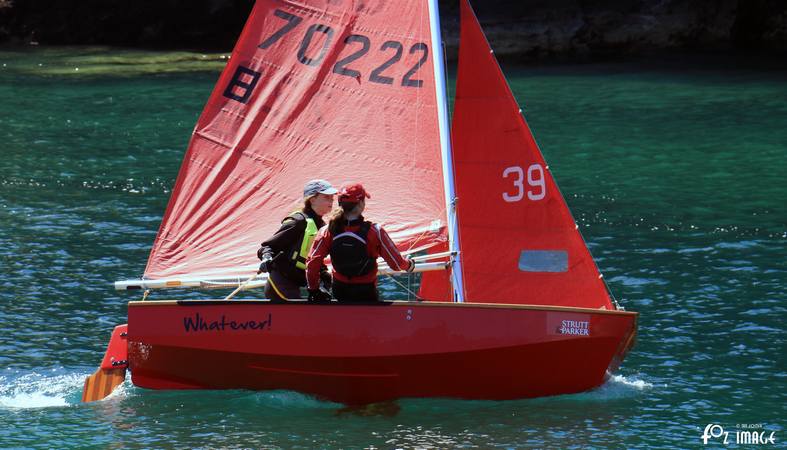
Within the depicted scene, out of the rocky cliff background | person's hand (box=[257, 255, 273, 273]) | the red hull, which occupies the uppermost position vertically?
the rocky cliff background

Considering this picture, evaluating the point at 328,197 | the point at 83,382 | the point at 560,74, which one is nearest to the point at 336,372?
the point at 328,197

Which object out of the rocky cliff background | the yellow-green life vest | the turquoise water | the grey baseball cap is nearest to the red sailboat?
the turquoise water

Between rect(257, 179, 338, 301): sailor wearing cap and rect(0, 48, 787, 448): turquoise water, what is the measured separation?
3.97 ft

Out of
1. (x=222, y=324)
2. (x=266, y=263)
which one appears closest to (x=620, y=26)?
(x=266, y=263)

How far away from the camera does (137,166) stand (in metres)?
26.6

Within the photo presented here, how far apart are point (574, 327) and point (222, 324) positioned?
3483mm

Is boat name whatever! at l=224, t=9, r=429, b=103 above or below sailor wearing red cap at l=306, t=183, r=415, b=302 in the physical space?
above

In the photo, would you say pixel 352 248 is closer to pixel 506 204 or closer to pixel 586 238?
pixel 506 204

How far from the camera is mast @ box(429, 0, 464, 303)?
41.6 ft

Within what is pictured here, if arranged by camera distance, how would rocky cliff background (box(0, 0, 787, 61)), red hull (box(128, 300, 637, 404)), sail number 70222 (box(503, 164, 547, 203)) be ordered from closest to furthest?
red hull (box(128, 300, 637, 404)), sail number 70222 (box(503, 164, 547, 203)), rocky cliff background (box(0, 0, 787, 61))

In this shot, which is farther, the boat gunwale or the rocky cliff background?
the rocky cliff background

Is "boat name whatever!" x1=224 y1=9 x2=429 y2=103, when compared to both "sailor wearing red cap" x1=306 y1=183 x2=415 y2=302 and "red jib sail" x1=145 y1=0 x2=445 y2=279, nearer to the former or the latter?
"red jib sail" x1=145 y1=0 x2=445 y2=279

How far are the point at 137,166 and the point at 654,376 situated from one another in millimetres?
15632

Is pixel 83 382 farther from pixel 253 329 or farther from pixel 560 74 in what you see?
pixel 560 74
